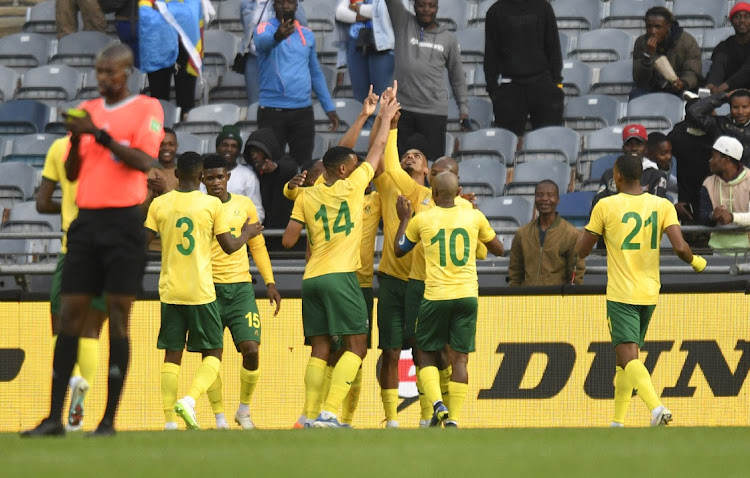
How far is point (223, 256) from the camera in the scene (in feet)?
37.1

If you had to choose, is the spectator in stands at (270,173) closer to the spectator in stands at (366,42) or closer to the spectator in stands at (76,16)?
the spectator in stands at (366,42)

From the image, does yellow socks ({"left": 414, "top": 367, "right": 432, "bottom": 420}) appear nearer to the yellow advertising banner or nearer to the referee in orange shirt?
the yellow advertising banner

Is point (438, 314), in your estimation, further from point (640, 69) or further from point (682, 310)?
point (640, 69)

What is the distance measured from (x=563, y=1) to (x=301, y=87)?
14.3 feet

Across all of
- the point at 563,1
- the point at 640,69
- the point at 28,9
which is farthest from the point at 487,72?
the point at 28,9

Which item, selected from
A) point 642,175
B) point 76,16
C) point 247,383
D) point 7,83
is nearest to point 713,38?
point 642,175

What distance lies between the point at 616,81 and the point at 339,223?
670 centimetres

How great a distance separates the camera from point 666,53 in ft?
49.2

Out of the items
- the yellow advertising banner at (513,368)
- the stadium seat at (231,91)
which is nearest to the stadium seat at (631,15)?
the stadium seat at (231,91)

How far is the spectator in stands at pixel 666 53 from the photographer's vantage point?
14.7m

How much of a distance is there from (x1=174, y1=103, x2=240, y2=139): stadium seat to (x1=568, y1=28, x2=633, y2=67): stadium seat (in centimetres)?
417

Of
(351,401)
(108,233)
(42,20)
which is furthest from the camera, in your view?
(42,20)

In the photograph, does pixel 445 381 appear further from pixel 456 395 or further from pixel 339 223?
pixel 339 223

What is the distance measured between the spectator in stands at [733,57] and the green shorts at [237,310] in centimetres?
572
